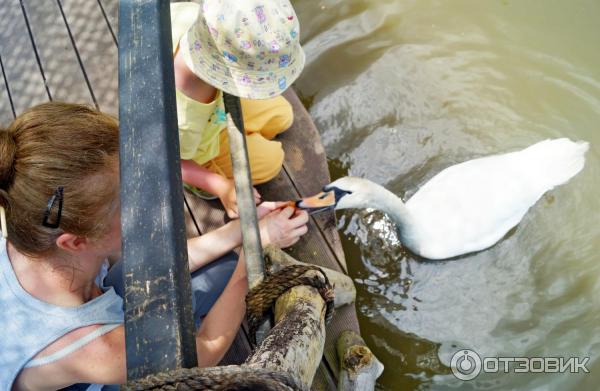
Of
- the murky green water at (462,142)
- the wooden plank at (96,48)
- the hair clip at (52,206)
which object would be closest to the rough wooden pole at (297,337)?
the hair clip at (52,206)

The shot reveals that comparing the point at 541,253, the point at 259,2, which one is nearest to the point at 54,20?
the point at 259,2

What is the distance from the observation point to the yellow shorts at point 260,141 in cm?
207

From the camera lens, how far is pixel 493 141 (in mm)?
2713

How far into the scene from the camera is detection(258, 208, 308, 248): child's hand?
185 centimetres

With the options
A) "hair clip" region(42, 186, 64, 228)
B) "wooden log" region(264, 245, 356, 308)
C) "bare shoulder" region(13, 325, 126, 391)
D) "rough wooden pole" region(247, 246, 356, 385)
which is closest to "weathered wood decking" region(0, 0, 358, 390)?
"wooden log" region(264, 245, 356, 308)

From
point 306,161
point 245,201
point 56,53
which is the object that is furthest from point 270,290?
point 56,53

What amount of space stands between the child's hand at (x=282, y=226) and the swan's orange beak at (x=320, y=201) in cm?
5

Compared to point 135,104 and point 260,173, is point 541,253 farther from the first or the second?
point 135,104

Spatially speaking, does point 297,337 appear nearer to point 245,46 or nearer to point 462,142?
point 245,46

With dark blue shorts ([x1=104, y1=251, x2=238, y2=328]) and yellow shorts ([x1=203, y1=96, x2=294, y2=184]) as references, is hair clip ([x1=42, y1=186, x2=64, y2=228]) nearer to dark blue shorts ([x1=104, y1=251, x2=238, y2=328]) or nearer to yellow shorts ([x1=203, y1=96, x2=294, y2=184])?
dark blue shorts ([x1=104, y1=251, x2=238, y2=328])

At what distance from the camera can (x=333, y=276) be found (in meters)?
1.80

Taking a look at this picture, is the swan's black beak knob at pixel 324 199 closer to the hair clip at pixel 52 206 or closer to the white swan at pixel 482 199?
the white swan at pixel 482 199

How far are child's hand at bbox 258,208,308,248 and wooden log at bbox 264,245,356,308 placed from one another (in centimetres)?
9

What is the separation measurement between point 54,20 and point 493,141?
2388mm
